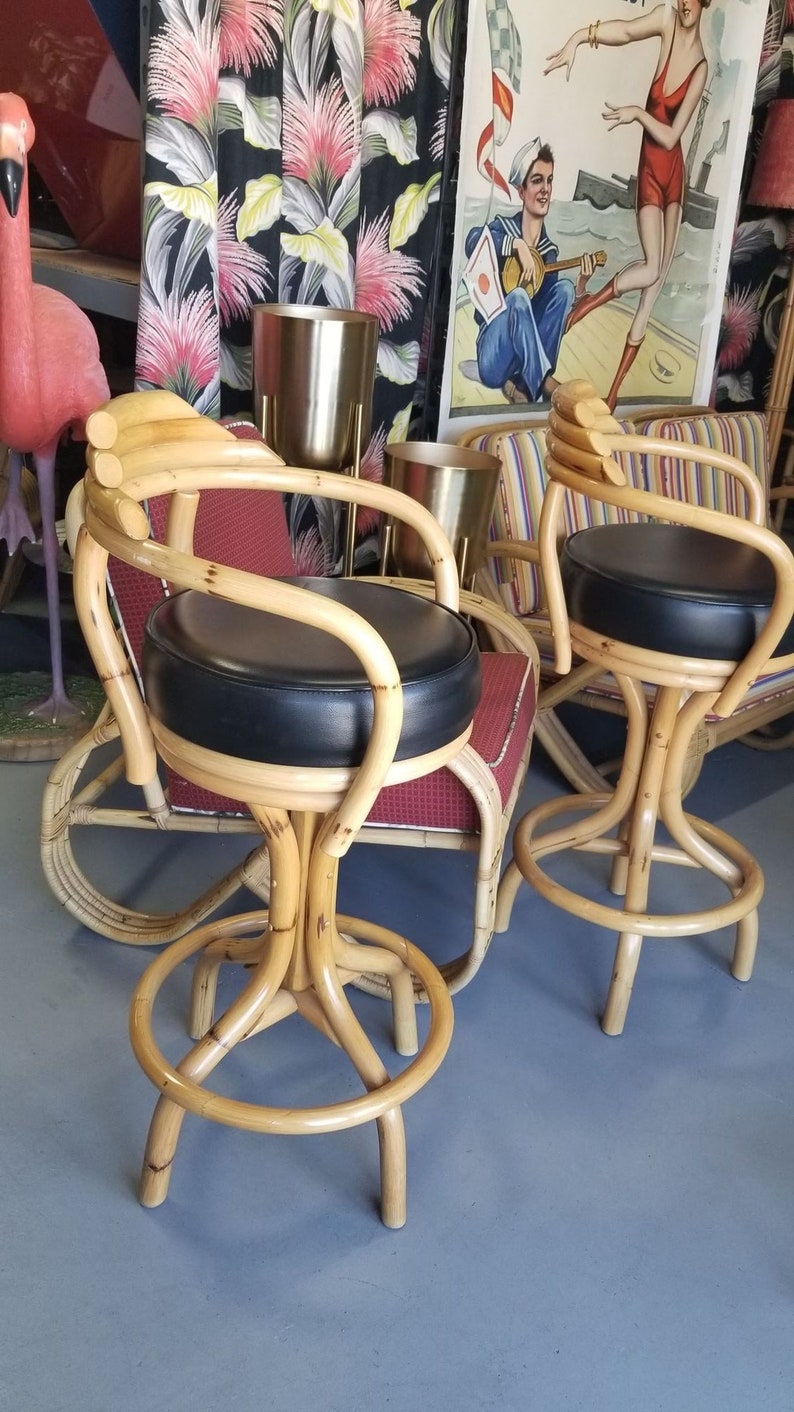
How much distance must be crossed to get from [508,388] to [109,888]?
1.79 metres

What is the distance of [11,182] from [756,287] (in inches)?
104

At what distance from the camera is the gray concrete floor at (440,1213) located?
4.05 ft

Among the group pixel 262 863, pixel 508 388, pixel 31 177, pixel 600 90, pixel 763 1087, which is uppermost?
pixel 600 90

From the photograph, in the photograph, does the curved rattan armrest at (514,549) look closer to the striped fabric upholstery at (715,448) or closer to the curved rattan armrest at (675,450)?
the curved rattan armrest at (675,450)

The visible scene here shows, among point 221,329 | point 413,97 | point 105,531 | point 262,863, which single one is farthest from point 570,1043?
point 413,97

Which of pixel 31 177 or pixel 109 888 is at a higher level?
pixel 31 177

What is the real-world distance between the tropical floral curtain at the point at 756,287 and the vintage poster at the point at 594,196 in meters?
0.24

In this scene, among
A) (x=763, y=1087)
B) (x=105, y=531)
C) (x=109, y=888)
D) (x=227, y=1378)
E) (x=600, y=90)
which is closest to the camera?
(x=105, y=531)

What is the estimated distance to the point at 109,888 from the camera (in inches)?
82.1

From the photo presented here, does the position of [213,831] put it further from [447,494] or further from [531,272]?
[531,272]

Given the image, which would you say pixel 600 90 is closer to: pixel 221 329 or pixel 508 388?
pixel 508 388

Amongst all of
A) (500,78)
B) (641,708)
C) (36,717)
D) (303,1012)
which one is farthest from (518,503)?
(303,1012)

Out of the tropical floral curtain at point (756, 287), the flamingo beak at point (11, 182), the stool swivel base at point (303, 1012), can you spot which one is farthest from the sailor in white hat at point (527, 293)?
the stool swivel base at point (303, 1012)

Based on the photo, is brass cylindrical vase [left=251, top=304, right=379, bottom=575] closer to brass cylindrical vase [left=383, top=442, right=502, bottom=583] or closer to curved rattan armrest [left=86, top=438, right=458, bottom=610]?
brass cylindrical vase [left=383, top=442, right=502, bottom=583]
